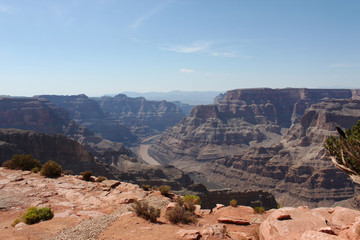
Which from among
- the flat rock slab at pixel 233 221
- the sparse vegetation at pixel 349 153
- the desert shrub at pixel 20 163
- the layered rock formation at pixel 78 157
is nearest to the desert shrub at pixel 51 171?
the desert shrub at pixel 20 163

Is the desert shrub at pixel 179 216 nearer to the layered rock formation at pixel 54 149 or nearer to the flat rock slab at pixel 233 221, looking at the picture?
the flat rock slab at pixel 233 221

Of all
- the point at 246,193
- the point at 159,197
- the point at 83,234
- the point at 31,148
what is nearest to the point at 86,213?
the point at 83,234

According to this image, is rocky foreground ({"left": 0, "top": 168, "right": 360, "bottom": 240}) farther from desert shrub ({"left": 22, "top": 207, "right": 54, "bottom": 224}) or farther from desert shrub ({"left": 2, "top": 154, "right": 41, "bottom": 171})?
desert shrub ({"left": 2, "top": 154, "right": 41, "bottom": 171})

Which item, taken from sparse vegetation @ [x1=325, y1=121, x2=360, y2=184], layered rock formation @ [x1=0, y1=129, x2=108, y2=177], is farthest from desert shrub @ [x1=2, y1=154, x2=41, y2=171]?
layered rock formation @ [x1=0, y1=129, x2=108, y2=177]

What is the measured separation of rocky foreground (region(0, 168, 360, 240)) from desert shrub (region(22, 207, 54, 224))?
36cm

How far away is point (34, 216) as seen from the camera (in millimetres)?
15219

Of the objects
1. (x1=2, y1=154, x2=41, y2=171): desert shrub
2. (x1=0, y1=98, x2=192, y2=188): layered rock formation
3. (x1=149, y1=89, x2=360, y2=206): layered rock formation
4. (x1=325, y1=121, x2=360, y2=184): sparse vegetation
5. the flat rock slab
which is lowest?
(x1=149, y1=89, x2=360, y2=206): layered rock formation

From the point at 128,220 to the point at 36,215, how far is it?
18.1ft

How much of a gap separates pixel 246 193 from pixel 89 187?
46.4m

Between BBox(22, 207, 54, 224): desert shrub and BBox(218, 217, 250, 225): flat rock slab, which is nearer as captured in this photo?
BBox(22, 207, 54, 224): desert shrub

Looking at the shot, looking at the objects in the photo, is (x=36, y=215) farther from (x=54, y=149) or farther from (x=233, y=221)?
(x=54, y=149)

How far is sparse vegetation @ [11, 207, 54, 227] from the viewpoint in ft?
49.1

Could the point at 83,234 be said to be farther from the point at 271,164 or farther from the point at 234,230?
the point at 271,164

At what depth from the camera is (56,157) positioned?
80000 millimetres
